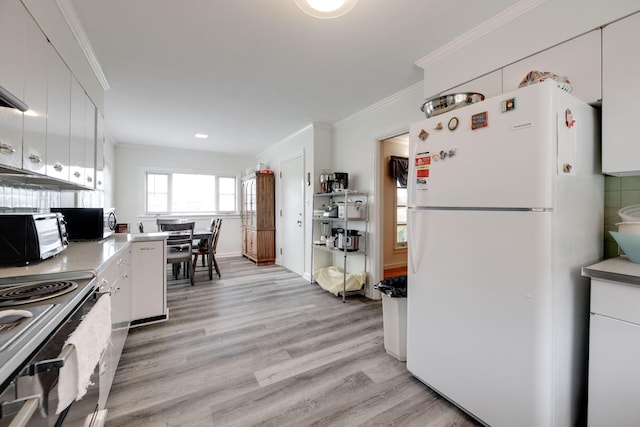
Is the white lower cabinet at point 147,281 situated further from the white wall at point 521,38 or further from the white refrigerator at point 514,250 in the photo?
the white wall at point 521,38

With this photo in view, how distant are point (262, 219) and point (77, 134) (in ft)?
11.9

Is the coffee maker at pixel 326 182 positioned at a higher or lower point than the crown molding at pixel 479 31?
lower

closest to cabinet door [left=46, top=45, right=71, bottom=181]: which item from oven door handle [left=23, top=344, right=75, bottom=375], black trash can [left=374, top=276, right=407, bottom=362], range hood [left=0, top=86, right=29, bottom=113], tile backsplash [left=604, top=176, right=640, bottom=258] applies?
range hood [left=0, top=86, right=29, bottom=113]

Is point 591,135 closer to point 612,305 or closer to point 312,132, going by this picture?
point 612,305

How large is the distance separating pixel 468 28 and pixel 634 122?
115cm

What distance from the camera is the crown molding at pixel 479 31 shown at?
5.43 ft

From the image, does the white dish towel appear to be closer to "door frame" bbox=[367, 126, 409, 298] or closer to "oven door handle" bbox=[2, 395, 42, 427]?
"oven door handle" bbox=[2, 395, 42, 427]

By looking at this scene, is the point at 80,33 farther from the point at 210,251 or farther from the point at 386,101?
the point at 210,251

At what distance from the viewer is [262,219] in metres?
5.48

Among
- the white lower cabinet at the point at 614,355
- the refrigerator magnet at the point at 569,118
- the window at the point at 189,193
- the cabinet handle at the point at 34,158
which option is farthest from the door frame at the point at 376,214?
the window at the point at 189,193

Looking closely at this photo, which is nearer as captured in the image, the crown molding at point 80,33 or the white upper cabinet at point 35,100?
the white upper cabinet at point 35,100

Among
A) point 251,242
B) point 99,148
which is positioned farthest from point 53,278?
point 251,242

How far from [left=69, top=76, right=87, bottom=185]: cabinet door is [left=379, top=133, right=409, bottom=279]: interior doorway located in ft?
12.2

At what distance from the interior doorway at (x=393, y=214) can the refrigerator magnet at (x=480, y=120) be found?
2961 millimetres
